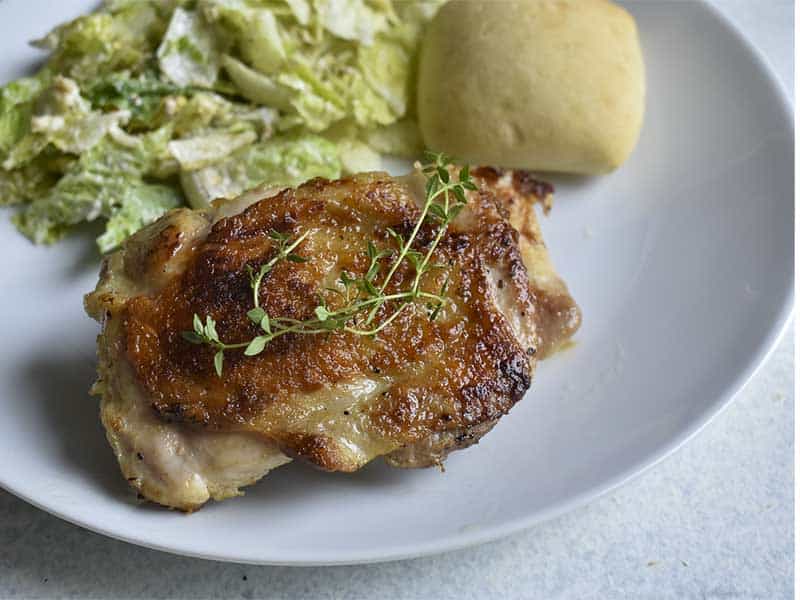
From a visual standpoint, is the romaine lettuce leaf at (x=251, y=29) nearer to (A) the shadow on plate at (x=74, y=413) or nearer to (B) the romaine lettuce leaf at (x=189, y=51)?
(B) the romaine lettuce leaf at (x=189, y=51)

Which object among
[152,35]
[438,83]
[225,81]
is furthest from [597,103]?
Answer: [152,35]

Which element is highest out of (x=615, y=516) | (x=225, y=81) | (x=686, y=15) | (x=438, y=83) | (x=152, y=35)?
(x=152, y=35)

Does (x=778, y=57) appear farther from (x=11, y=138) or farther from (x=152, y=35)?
(x=11, y=138)

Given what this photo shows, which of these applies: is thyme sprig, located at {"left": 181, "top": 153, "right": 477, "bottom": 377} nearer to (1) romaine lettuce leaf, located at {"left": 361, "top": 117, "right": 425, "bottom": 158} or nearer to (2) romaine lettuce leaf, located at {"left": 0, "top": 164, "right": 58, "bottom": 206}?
(1) romaine lettuce leaf, located at {"left": 361, "top": 117, "right": 425, "bottom": 158}

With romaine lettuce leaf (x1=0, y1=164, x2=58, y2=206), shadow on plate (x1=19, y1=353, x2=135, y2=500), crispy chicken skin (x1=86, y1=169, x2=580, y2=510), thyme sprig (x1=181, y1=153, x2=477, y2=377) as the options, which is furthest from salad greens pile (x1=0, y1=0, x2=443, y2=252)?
thyme sprig (x1=181, y1=153, x2=477, y2=377)

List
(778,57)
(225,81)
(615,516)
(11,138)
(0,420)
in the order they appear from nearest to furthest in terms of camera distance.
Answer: (0,420)
(615,516)
(11,138)
(225,81)
(778,57)

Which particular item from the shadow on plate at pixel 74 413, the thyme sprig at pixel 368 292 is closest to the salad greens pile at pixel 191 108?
the shadow on plate at pixel 74 413
